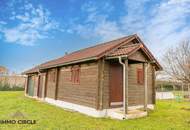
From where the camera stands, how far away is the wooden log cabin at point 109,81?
27.6 ft

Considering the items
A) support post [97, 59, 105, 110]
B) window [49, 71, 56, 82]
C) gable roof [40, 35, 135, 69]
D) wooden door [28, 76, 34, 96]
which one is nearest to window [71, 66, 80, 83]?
gable roof [40, 35, 135, 69]

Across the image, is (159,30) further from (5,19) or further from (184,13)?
(5,19)

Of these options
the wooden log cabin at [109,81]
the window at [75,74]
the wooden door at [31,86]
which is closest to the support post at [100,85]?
the wooden log cabin at [109,81]

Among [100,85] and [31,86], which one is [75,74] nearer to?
[100,85]

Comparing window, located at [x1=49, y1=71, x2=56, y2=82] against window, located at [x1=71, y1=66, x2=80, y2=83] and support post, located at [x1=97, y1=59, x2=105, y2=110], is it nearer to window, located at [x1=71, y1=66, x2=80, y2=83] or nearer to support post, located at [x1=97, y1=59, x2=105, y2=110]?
window, located at [x1=71, y1=66, x2=80, y2=83]

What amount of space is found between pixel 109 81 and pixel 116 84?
0.58 metres

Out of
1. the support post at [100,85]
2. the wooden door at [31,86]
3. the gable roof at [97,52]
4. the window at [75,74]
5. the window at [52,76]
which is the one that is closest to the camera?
the support post at [100,85]

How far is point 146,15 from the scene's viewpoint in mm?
16469

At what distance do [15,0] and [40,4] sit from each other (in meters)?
2.12

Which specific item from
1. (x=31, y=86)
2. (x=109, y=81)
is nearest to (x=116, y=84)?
(x=109, y=81)

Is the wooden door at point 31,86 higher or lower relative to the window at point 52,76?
lower

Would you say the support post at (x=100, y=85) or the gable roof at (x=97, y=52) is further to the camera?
the gable roof at (x=97, y=52)

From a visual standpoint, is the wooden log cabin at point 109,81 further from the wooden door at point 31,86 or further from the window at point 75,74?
the wooden door at point 31,86

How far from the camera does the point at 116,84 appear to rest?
932cm
